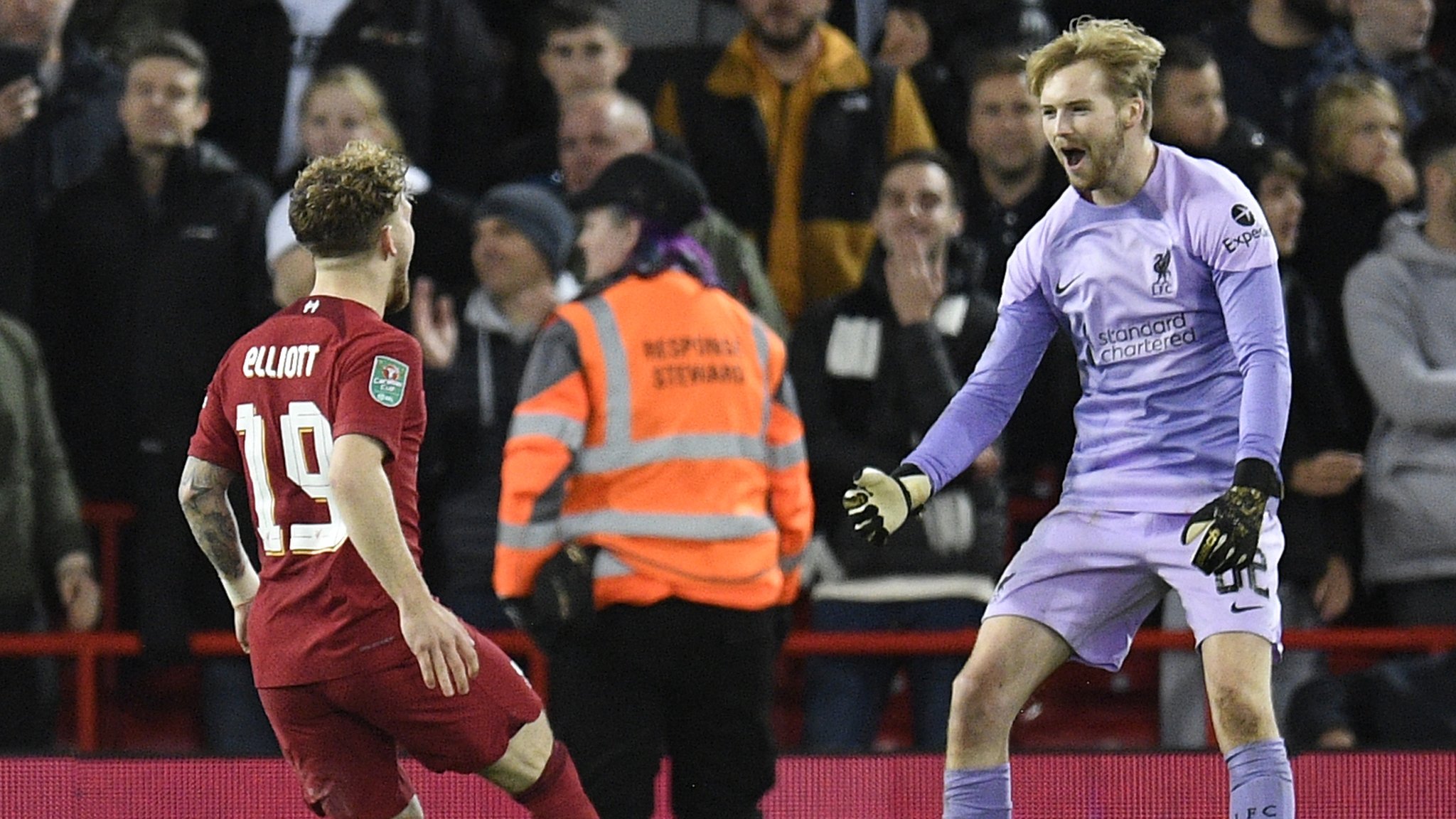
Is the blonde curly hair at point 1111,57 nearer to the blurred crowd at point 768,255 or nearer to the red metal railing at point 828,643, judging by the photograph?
the blurred crowd at point 768,255

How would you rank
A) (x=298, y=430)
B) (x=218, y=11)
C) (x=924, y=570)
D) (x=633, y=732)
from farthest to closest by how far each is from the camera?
1. (x=218, y=11)
2. (x=924, y=570)
3. (x=633, y=732)
4. (x=298, y=430)

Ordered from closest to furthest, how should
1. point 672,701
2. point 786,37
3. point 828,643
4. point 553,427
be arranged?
point 553,427 → point 672,701 → point 828,643 → point 786,37

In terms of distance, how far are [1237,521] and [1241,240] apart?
0.64 meters

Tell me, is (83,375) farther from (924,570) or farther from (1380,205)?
(1380,205)

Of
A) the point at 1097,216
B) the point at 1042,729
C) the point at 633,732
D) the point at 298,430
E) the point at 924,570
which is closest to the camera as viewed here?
the point at 298,430

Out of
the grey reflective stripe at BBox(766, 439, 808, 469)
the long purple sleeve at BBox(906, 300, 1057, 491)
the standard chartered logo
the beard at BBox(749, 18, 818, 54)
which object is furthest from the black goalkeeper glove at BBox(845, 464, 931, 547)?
the beard at BBox(749, 18, 818, 54)

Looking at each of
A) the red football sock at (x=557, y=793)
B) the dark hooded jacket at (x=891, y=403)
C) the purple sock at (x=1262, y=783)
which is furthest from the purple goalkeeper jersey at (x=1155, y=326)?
the dark hooded jacket at (x=891, y=403)

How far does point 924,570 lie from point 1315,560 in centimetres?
130

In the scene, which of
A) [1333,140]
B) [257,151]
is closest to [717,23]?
[257,151]

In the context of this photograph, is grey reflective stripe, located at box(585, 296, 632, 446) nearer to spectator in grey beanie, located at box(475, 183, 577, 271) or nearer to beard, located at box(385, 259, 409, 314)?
beard, located at box(385, 259, 409, 314)

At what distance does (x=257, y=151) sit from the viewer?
809 centimetres

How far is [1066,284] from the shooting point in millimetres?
5004

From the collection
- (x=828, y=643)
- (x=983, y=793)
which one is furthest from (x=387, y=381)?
(x=828, y=643)

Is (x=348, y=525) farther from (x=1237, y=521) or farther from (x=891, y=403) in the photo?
(x=891, y=403)
